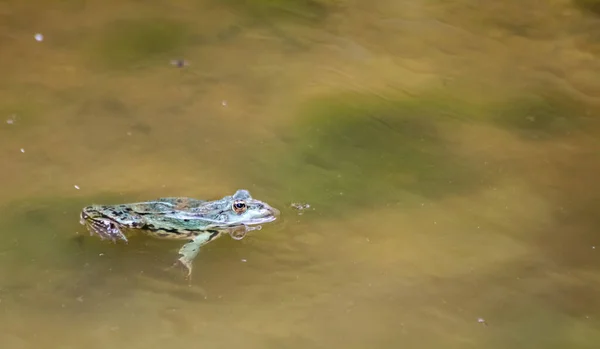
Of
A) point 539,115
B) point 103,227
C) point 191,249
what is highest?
point 539,115

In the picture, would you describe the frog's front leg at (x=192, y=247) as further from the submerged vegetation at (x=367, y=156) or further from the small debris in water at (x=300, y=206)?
the submerged vegetation at (x=367, y=156)

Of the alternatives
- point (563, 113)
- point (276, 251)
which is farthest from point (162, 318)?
point (563, 113)

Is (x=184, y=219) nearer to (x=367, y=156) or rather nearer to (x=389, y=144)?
(x=367, y=156)

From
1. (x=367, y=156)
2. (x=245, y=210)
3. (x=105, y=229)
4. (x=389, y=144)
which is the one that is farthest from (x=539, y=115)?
(x=105, y=229)

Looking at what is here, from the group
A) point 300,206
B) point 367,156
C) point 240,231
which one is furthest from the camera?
point 367,156

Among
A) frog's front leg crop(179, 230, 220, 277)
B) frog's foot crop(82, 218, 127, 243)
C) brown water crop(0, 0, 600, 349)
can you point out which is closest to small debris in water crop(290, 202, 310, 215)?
brown water crop(0, 0, 600, 349)
